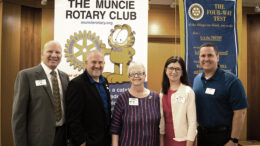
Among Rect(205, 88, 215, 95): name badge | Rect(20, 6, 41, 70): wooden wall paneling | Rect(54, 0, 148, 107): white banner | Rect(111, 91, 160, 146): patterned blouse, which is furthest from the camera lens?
Rect(20, 6, 41, 70): wooden wall paneling

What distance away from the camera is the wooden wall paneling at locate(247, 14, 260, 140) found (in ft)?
15.9

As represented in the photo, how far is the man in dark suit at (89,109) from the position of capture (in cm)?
186

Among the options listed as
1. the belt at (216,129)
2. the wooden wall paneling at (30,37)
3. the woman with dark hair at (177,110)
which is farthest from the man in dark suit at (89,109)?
the wooden wall paneling at (30,37)

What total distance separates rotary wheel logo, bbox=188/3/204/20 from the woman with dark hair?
4.76ft

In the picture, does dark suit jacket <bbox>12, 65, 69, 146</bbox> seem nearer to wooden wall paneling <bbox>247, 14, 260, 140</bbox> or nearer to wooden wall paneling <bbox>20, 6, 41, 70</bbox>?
wooden wall paneling <bbox>20, 6, 41, 70</bbox>

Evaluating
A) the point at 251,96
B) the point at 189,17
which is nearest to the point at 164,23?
the point at 189,17

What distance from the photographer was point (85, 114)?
192cm

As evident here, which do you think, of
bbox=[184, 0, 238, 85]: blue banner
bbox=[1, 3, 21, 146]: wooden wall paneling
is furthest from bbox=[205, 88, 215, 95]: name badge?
bbox=[1, 3, 21, 146]: wooden wall paneling

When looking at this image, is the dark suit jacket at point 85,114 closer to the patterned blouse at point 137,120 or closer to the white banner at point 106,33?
the patterned blouse at point 137,120

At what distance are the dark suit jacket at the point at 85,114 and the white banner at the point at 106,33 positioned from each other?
973mm

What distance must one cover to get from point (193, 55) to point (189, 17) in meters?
0.60

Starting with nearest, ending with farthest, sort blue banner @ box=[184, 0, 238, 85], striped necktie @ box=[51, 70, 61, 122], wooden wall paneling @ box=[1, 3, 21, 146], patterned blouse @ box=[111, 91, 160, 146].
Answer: patterned blouse @ box=[111, 91, 160, 146] → striped necktie @ box=[51, 70, 61, 122] → blue banner @ box=[184, 0, 238, 85] → wooden wall paneling @ box=[1, 3, 21, 146]

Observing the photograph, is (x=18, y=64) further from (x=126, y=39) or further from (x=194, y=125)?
(x=194, y=125)

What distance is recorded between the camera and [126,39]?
2.94 m
